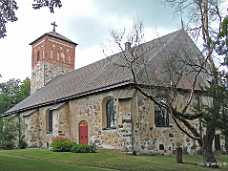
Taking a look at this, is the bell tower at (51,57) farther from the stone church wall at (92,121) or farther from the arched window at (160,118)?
the arched window at (160,118)

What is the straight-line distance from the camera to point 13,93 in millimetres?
64188

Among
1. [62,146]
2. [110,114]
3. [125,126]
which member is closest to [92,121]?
[110,114]

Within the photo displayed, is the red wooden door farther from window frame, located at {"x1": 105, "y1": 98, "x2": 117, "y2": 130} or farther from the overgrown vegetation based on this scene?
the overgrown vegetation

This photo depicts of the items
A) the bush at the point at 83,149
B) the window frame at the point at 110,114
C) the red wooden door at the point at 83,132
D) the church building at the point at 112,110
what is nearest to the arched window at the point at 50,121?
the church building at the point at 112,110

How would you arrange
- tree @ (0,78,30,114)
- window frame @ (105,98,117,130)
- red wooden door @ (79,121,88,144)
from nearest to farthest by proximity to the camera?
1. window frame @ (105,98,117,130)
2. red wooden door @ (79,121,88,144)
3. tree @ (0,78,30,114)

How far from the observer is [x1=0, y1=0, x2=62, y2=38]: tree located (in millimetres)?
11320

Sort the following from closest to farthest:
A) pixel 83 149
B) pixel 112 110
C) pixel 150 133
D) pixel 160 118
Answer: pixel 83 149 < pixel 150 133 < pixel 160 118 < pixel 112 110

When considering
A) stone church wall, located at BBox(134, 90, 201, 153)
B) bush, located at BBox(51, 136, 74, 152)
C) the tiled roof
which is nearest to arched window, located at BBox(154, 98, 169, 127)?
stone church wall, located at BBox(134, 90, 201, 153)

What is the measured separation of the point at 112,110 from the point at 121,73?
2.83 m

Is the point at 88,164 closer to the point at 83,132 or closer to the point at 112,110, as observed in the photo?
the point at 112,110

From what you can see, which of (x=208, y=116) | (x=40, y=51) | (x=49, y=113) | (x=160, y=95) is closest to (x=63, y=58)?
(x=40, y=51)

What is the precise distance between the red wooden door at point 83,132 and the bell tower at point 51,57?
54.7 ft

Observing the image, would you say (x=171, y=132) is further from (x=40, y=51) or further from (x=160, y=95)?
(x=40, y=51)

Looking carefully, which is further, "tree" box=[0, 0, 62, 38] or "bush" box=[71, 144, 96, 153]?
"bush" box=[71, 144, 96, 153]
